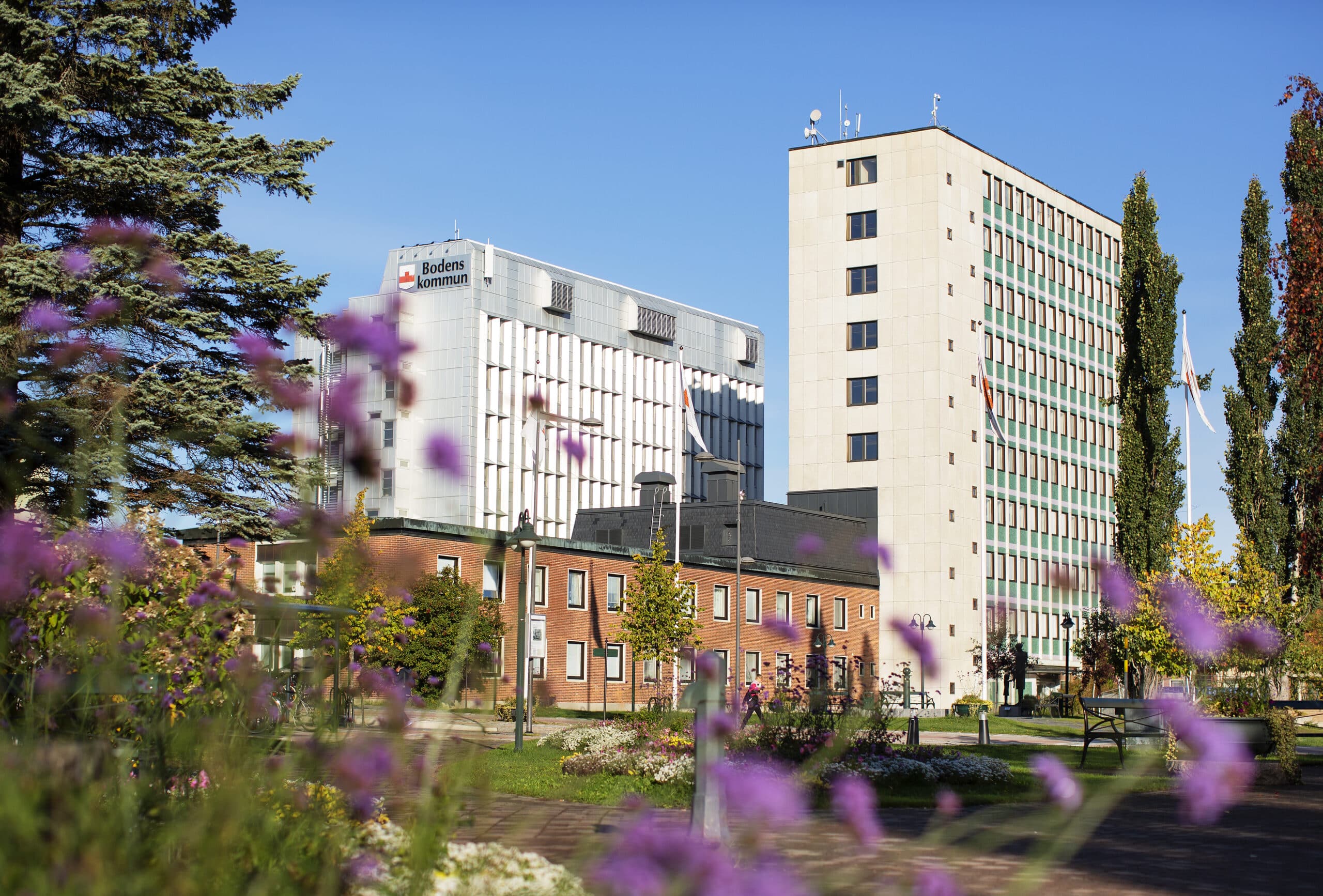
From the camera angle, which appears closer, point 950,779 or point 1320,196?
point 950,779

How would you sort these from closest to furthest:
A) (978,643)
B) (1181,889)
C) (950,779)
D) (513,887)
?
(513,887), (1181,889), (950,779), (978,643)

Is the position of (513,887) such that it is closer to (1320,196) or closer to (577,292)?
(1320,196)

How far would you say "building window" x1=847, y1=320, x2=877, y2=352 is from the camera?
246 ft

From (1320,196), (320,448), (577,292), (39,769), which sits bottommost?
(39,769)

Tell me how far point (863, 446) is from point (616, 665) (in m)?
22.8

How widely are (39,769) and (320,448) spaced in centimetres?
115

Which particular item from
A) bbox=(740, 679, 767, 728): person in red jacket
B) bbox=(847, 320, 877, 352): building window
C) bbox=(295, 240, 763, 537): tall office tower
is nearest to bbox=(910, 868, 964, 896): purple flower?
bbox=(740, 679, 767, 728): person in red jacket

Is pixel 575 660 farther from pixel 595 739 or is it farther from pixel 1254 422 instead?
pixel 595 739

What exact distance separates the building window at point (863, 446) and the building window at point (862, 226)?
1083 cm

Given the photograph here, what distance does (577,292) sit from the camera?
10406cm

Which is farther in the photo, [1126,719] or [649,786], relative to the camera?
[1126,719]

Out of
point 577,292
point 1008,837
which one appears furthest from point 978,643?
point 1008,837

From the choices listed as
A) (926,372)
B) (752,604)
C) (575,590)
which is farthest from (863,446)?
(575,590)

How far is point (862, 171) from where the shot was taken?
7644 cm
